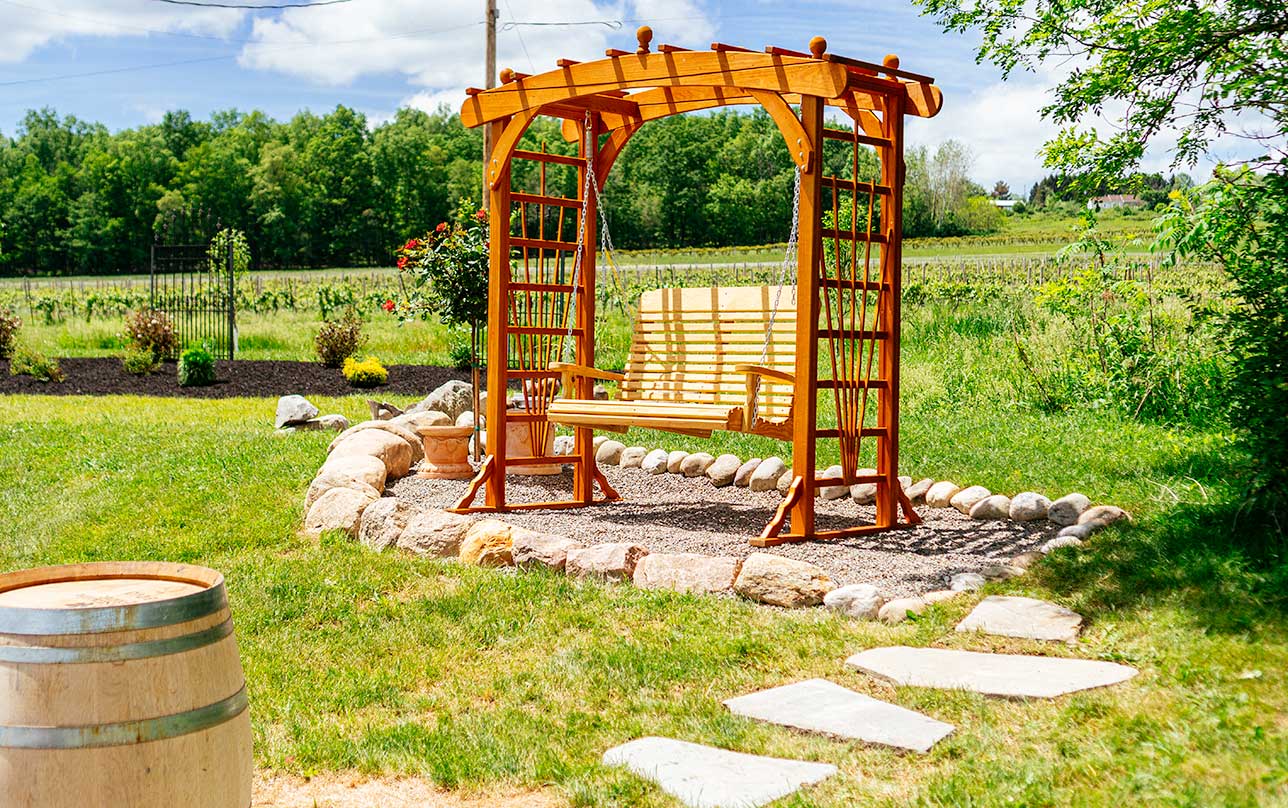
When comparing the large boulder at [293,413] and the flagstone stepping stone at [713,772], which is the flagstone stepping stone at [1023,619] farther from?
the large boulder at [293,413]

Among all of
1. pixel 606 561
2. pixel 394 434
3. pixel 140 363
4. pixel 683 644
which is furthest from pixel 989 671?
pixel 140 363

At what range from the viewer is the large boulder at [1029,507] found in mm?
5887

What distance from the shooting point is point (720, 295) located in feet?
21.3

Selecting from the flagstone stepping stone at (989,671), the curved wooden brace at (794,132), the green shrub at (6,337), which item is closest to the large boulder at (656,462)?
the curved wooden brace at (794,132)

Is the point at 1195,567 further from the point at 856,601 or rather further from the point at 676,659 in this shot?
the point at 676,659

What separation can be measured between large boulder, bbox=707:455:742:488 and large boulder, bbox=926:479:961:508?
130cm

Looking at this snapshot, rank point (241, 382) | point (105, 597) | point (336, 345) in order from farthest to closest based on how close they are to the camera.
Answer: point (336, 345) → point (241, 382) → point (105, 597)

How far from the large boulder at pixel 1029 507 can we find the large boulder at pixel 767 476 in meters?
1.53

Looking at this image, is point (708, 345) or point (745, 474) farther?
point (745, 474)

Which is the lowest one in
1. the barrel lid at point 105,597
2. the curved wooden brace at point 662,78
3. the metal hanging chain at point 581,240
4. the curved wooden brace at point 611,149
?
the barrel lid at point 105,597

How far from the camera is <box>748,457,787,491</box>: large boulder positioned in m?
6.96

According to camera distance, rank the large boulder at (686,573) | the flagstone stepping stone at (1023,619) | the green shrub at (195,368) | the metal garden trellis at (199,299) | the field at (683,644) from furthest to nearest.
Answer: the metal garden trellis at (199,299) < the green shrub at (195,368) < the large boulder at (686,573) < the flagstone stepping stone at (1023,619) < the field at (683,644)

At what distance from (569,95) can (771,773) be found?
425 centimetres

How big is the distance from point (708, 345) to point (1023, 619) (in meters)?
2.93
